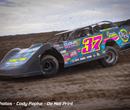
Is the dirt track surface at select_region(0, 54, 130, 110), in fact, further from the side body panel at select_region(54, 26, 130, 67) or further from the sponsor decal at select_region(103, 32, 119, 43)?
the sponsor decal at select_region(103, 32, 119, 43)

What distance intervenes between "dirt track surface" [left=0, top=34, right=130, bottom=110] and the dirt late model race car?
13.4 inches

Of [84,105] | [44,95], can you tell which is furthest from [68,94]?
[84,105]

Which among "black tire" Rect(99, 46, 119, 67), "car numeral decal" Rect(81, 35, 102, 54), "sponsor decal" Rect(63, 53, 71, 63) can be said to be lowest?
"black tire" Rect(99, 46, 119, 67)

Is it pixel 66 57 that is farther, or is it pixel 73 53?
pixel 73 53

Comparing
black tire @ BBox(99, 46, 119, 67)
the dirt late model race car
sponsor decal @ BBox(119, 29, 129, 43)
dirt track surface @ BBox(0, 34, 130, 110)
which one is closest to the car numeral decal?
the dirt late model race car

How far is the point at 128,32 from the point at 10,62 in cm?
443

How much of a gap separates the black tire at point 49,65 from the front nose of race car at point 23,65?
0.97 feet

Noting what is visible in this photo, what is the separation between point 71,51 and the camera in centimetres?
845

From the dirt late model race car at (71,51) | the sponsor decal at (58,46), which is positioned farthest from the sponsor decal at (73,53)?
the sponsor decal at (58,46)

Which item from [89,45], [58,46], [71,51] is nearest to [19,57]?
[58,46]

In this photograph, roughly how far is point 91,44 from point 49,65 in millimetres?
1623

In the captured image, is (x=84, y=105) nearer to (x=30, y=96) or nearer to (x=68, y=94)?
(x=68, y=94)

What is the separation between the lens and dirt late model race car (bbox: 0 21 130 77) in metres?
7.89

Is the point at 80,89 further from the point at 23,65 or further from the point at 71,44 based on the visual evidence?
the point at 71,44
